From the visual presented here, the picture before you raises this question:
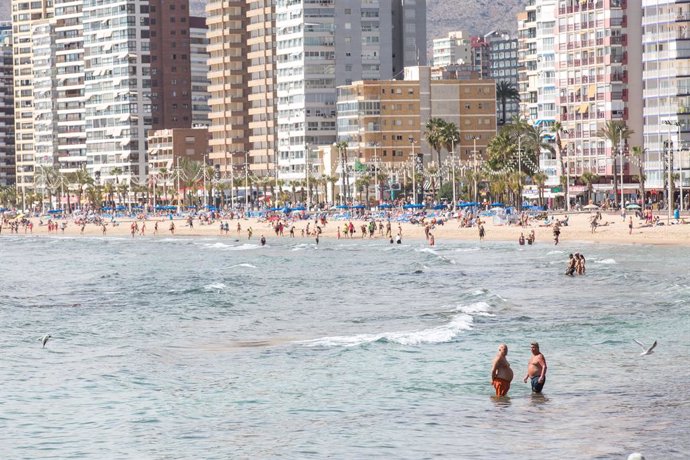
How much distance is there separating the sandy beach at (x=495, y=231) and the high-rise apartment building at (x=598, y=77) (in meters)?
20.2

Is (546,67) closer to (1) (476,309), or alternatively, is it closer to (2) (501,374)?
(1) (476,309)

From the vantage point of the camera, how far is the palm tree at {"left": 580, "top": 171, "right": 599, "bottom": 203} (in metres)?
163

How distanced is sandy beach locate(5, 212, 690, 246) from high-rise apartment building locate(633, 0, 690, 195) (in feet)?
44.7

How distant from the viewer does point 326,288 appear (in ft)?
262

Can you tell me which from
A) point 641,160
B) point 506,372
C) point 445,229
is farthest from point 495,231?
point 506,372

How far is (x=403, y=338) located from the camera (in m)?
51.1

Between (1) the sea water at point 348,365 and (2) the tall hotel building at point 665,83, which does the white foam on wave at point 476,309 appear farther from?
(2) the tall hotel building at point 665,83

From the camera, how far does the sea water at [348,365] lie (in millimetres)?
33156

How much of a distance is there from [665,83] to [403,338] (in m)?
114

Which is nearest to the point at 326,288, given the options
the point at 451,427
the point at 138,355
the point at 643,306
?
the point at 643,306

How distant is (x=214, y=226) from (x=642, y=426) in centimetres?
14149

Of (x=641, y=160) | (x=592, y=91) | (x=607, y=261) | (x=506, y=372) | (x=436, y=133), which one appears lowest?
(x=607, y=261)

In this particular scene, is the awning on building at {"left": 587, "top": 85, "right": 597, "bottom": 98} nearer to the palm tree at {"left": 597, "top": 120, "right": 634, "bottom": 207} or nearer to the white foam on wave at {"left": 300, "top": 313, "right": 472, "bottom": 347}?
the palm tree at {"left": 597, "top": 120, "right": 634, "bottom": 207}

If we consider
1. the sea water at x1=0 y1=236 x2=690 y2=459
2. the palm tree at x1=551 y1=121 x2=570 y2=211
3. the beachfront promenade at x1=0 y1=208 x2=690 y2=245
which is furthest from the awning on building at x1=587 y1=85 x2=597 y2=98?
the sea water at x1=0 y1=236 x2=690 y2=459
